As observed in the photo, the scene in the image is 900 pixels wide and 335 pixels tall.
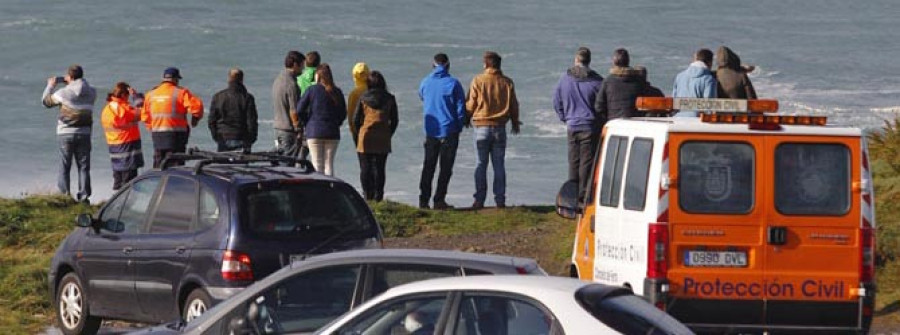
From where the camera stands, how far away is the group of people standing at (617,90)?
1861 centimetres

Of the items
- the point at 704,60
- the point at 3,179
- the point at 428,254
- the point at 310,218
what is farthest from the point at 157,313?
the point at 3,179

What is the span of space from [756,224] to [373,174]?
9458 millimetres

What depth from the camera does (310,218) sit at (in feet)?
43.8

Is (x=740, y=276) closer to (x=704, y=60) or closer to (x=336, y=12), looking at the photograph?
(x=704, y=60)

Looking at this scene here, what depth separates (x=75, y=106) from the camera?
2191cm

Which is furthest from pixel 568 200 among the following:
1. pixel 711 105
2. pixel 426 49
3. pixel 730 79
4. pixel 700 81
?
pixel 426 49

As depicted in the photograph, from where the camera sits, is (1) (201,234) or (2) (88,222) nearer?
(1) (201,234)

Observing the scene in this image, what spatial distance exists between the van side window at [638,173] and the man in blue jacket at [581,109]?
739cm

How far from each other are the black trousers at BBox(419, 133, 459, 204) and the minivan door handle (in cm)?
912

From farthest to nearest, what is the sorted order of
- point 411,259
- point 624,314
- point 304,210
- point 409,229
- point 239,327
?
point 409,229 → point 304,210 → point 411,259 → point 239,327 → point 624,314

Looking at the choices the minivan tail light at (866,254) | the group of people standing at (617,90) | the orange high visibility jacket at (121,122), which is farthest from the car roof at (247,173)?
the orange high visibility jacket at (121,122)

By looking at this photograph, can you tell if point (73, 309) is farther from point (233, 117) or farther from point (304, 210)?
point (233, 117)

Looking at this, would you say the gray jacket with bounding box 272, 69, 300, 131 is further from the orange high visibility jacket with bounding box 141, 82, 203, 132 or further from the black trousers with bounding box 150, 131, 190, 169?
the black trousers with bounding box 150, 131, 190, 169

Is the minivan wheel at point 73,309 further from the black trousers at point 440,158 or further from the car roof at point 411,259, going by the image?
the black trousers at point 440,158
